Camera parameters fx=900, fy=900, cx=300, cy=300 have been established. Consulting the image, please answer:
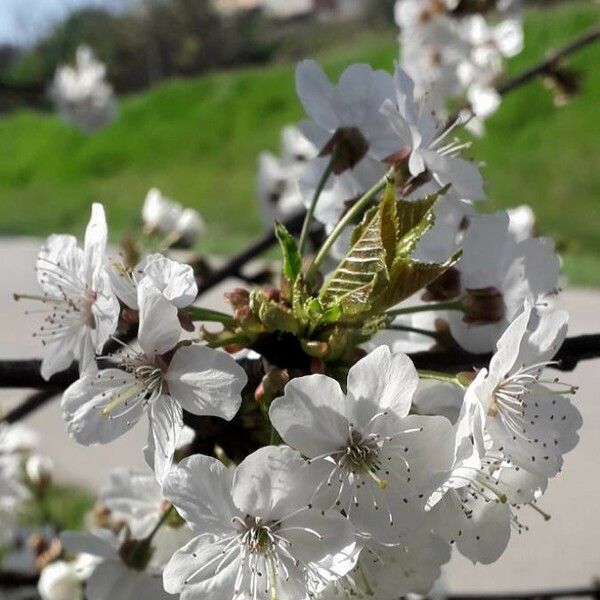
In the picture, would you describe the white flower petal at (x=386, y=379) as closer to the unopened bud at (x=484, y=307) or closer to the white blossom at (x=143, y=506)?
the unopened bud at (x=484, y=307)

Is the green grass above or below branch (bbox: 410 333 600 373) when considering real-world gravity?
below

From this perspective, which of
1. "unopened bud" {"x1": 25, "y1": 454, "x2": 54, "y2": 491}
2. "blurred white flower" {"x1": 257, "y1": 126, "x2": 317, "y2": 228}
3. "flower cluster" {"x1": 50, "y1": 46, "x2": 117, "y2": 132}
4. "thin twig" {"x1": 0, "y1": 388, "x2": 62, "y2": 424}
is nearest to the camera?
"thin twig" {"x1": 0, "y1": 388, "x2": 62, "y2": 424}

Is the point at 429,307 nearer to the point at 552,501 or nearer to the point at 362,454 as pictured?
the point at 362,454

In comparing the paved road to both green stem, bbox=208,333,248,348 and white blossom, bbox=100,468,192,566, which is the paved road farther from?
green stem, bbox=208,333,248,348

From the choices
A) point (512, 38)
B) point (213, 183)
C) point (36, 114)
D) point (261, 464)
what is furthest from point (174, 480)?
point (36, 114)

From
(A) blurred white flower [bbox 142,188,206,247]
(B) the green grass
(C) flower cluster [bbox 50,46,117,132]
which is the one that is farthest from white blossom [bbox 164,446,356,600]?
(B) the green grass

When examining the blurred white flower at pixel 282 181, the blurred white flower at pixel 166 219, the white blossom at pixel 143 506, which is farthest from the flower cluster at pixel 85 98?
the white blossom at pixel 143 506

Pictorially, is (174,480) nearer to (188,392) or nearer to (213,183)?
(188,392)
